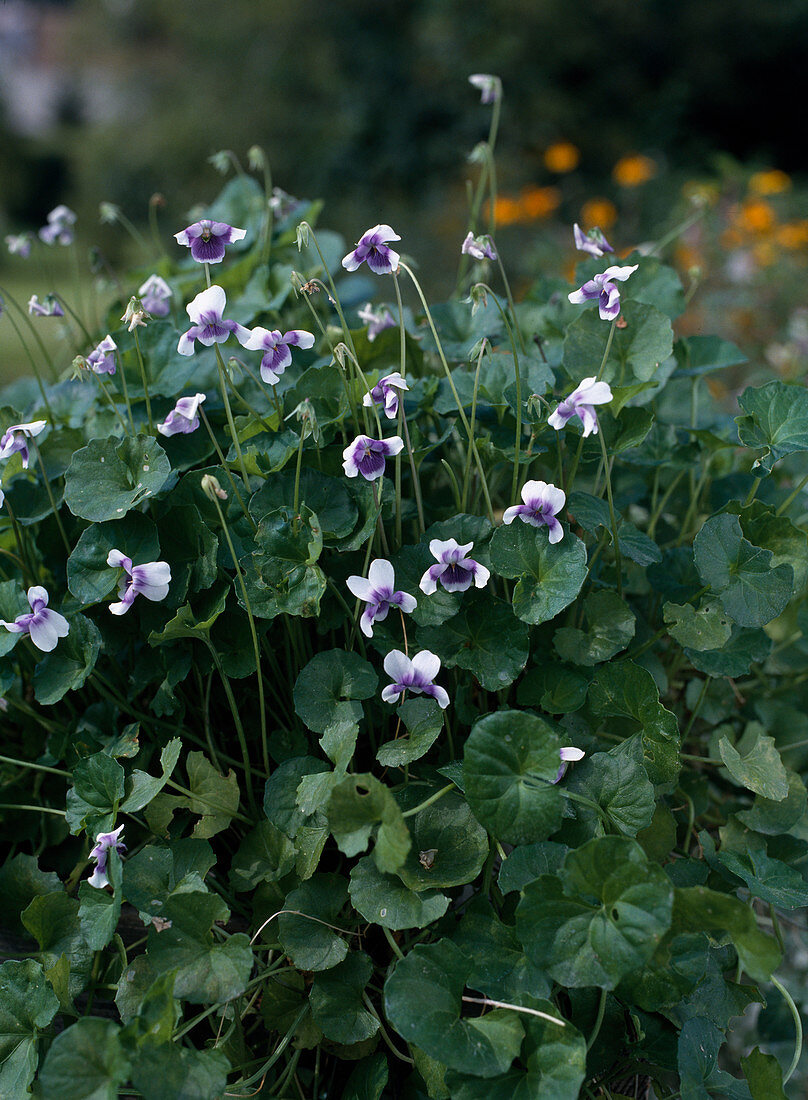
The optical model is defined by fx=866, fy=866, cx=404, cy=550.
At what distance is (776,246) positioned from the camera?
146 inches

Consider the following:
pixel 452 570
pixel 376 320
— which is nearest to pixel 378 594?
pixel 452 570

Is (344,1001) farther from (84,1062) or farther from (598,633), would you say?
(598,633)

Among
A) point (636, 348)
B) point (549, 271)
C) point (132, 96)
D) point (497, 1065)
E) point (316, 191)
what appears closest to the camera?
point (497, 1065)

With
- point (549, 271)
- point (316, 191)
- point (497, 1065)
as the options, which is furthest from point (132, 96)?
point (497, 1065)

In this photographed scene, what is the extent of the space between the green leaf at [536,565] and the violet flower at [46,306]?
1.95 feet

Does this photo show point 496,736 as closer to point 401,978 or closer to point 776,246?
point 401,978

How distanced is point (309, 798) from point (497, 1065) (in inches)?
8.8

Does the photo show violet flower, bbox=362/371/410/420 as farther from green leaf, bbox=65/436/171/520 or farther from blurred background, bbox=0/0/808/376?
blurred background, bbox=0/0/808/376

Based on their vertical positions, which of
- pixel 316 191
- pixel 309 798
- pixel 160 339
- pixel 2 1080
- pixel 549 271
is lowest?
pixel 316 191

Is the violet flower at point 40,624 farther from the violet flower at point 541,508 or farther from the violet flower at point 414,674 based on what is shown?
the violet flower at point 541,508

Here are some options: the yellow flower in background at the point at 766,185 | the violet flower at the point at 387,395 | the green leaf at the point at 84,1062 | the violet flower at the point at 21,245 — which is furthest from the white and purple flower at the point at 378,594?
the yellow flower in background at the point at 766,185

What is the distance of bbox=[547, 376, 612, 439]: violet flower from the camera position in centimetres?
68

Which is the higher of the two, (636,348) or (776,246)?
(636,348)

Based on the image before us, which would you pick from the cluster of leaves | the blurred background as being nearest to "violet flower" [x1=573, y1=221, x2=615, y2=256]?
the cluster of leaves
